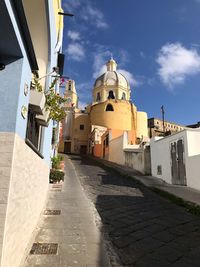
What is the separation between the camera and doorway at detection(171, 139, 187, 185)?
11.6 m

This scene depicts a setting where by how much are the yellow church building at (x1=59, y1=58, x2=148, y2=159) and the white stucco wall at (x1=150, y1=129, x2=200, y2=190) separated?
19219 millimetres

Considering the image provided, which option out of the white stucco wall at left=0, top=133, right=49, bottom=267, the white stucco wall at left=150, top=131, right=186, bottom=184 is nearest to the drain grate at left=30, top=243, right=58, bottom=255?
the white stucco wall at left=0, top=133, right=49, bottom=267

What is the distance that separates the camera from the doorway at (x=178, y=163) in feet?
38.1

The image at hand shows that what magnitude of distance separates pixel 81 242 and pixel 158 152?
10.7 m

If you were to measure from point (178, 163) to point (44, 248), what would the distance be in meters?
9.17

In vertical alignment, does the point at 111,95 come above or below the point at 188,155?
above

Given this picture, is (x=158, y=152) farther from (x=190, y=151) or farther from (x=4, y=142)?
(x=4, y=142)

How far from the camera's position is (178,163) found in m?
12.0

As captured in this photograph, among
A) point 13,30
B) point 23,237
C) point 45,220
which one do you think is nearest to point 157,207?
point 45,220

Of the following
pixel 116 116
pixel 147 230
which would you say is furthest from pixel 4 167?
pixel 116 116

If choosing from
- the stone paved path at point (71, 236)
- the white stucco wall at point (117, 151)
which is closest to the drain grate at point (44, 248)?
the stone paved path at point (71, 236)

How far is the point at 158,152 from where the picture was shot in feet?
47.9

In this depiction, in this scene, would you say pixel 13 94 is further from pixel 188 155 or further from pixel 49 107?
pixel 188 155

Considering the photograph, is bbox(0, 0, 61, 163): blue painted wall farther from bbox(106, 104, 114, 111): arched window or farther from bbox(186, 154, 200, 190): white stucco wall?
bbox(106, 104, 114, 111): arched window
